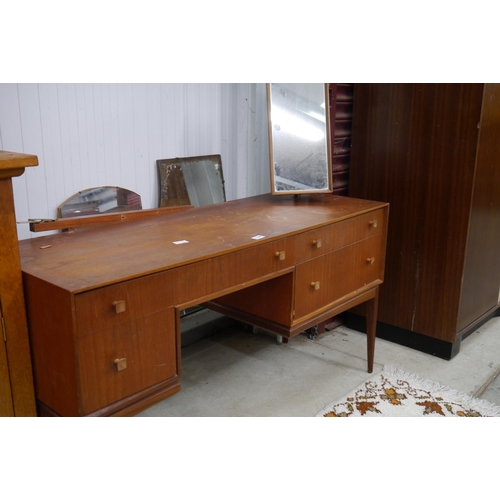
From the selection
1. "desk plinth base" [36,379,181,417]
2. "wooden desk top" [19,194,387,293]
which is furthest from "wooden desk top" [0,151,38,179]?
"desk plinth base" [36,379,181,417]

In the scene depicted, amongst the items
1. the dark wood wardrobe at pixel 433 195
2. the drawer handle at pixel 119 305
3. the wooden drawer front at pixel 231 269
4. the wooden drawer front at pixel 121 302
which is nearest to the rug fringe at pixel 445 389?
the dark wood wardrobe at pixel 433 195

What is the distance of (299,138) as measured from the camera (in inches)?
119

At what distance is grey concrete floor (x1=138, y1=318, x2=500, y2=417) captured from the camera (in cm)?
289

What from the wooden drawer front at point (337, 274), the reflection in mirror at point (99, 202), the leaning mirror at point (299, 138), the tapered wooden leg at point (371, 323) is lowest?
the tapered wooden leg at point (371, 323)

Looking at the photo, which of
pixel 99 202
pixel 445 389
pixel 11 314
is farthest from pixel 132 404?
pixel 445 389

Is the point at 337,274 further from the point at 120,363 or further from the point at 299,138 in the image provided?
the point at 120,363

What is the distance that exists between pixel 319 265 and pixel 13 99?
1527 millimetres

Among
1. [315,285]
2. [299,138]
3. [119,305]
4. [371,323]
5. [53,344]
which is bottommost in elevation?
[371,323]

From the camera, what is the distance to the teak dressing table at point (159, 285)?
1.72 m

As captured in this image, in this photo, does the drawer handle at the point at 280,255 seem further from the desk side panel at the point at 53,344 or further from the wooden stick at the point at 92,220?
the desk side panel at the point at 53,344

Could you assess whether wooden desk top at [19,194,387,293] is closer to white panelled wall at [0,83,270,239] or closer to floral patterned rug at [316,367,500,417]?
white panelled wall at [0,83,270,239]

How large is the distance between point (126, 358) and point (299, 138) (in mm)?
1640

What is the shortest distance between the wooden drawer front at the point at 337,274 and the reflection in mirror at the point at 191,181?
1.03 m

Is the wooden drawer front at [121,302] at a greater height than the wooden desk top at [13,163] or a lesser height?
lesser
